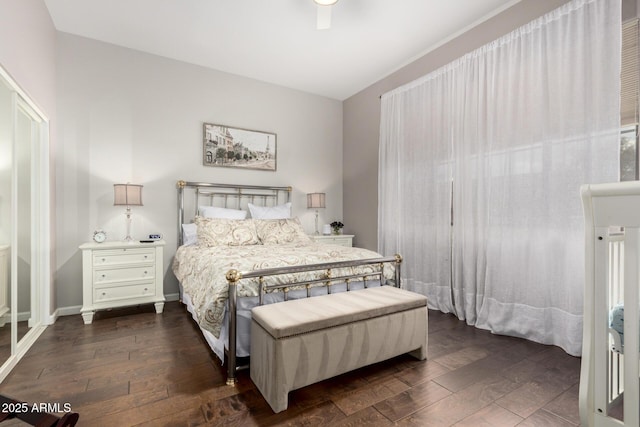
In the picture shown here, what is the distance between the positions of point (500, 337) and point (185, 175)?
3.86 meters

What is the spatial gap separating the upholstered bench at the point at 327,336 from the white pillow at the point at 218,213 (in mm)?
2050

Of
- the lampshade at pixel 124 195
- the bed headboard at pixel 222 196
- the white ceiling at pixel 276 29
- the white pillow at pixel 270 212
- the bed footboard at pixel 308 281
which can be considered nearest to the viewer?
the bed footboard at pixel 308 281

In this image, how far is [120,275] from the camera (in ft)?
10.1

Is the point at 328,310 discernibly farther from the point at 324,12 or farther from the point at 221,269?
the point at 324,12

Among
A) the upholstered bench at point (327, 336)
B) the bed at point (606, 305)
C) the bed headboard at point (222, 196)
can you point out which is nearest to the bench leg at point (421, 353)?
the upholstered bench at point (327, 336)

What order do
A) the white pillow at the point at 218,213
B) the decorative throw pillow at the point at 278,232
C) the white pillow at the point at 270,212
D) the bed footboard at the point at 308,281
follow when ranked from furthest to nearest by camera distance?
the white pillow at the point at 270,212 → the white pillow at the point at 218,213 → the decorative throw pillow at the point at 278,232 → the bed footboard at the point at 308,281

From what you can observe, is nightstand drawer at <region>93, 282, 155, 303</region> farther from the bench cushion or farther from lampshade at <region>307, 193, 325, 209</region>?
lampshade at <region>307, 193, 325, 209</region>

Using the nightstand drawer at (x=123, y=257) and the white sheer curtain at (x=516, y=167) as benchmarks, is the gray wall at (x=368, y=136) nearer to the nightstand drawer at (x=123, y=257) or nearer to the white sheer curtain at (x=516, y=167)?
the white sheer curtain at (x=516, y=167)

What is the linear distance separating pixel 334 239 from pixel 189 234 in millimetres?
1985

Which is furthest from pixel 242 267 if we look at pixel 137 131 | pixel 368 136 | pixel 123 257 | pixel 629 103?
pixel 368 136

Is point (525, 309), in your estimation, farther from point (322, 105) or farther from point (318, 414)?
point (322, 105)

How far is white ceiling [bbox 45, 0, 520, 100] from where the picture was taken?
9.23ft

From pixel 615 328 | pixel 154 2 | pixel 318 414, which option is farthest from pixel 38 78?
pixel 615 328

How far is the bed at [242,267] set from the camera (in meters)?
1.96
